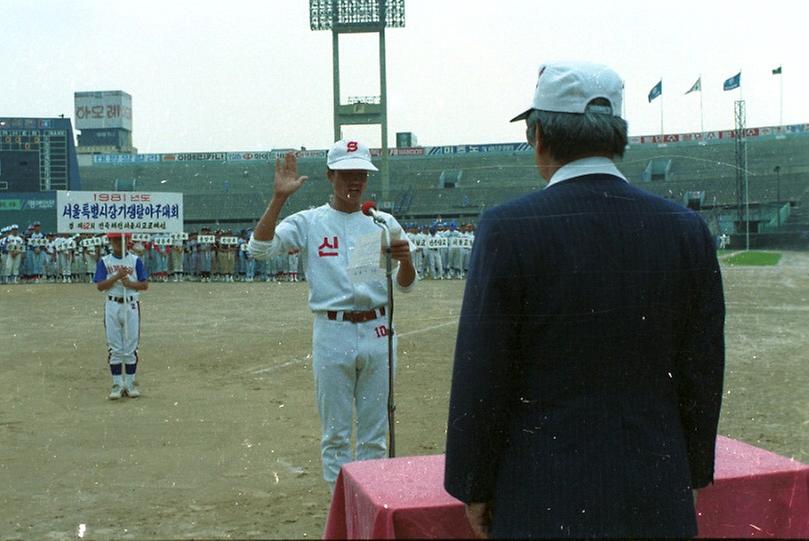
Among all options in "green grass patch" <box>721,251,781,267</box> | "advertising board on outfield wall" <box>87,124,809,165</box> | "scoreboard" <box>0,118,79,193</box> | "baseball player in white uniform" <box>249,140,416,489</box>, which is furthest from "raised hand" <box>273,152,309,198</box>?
"advertising board on outfield wall" <box>87,124,809,165</box>

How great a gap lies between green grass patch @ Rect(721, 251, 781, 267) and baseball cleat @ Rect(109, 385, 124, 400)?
2381cm

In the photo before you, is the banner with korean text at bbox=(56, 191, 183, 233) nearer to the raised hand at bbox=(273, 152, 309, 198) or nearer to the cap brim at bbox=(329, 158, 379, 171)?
the cap brim at bbox=(329, 158, 379, 171)

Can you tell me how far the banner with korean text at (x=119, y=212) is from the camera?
11484mm

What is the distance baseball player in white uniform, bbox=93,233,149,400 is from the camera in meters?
9.19

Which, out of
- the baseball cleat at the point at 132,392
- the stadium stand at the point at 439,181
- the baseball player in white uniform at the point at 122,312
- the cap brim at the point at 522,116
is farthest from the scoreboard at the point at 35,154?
the cap brim at the point at 522,116

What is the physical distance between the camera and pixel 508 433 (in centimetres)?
202

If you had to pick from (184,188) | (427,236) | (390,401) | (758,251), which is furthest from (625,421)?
(184,188)

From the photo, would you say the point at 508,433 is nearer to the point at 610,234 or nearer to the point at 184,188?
the point at 610,234

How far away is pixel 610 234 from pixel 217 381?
8468mm

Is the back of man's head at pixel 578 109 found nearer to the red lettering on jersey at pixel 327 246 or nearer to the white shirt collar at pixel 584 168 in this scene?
the white shirt collar at pixel 584 168

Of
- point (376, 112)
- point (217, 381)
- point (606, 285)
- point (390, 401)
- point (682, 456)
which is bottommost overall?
point (217, 381)

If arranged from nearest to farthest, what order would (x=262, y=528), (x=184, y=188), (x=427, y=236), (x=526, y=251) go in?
(x=526, y=251) → (x=262, y=528) → (x=427, y=236) → (x=184, y=188)

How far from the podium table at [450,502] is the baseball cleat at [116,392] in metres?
6.55

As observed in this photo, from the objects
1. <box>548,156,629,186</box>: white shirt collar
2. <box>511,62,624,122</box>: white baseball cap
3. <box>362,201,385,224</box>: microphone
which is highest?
<box>511,62,624,122</box>: white baseball cap
